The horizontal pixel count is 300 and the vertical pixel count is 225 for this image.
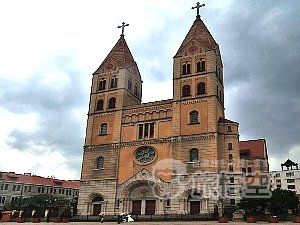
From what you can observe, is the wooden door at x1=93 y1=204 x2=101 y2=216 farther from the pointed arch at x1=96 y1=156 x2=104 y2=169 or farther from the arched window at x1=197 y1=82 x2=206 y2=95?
the arched window at x1=197 y1=82 x2=206 y2=95

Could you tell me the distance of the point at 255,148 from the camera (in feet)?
192

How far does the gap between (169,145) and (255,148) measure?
20416 mm

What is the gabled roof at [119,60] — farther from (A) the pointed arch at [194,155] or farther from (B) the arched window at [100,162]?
(A) the pointed arch at [194,155]

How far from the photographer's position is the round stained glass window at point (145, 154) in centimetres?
4494

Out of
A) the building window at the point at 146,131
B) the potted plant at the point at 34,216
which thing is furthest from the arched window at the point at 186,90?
the potted plant at the point at 34,216

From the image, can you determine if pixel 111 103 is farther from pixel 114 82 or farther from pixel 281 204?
pixel 281 204

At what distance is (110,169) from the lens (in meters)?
46.4

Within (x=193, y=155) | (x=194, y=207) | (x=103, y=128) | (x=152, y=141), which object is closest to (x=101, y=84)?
(x=103, y=128)

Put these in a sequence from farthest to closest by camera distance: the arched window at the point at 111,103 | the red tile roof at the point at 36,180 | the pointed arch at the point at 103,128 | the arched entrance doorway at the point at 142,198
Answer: the red tile roof at the point at 36,180 < the arched window at the point at 111,103 < the pointed arch at the point at 103,128 < the arched entrance doorway at the point at 142,198

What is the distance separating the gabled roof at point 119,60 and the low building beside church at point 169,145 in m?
0.86

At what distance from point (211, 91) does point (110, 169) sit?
16.1m

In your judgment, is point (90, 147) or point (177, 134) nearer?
point (177, 134)

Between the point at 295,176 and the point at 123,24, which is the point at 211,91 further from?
the point at 295,176

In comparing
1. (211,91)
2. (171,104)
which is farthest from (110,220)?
(211,91)
